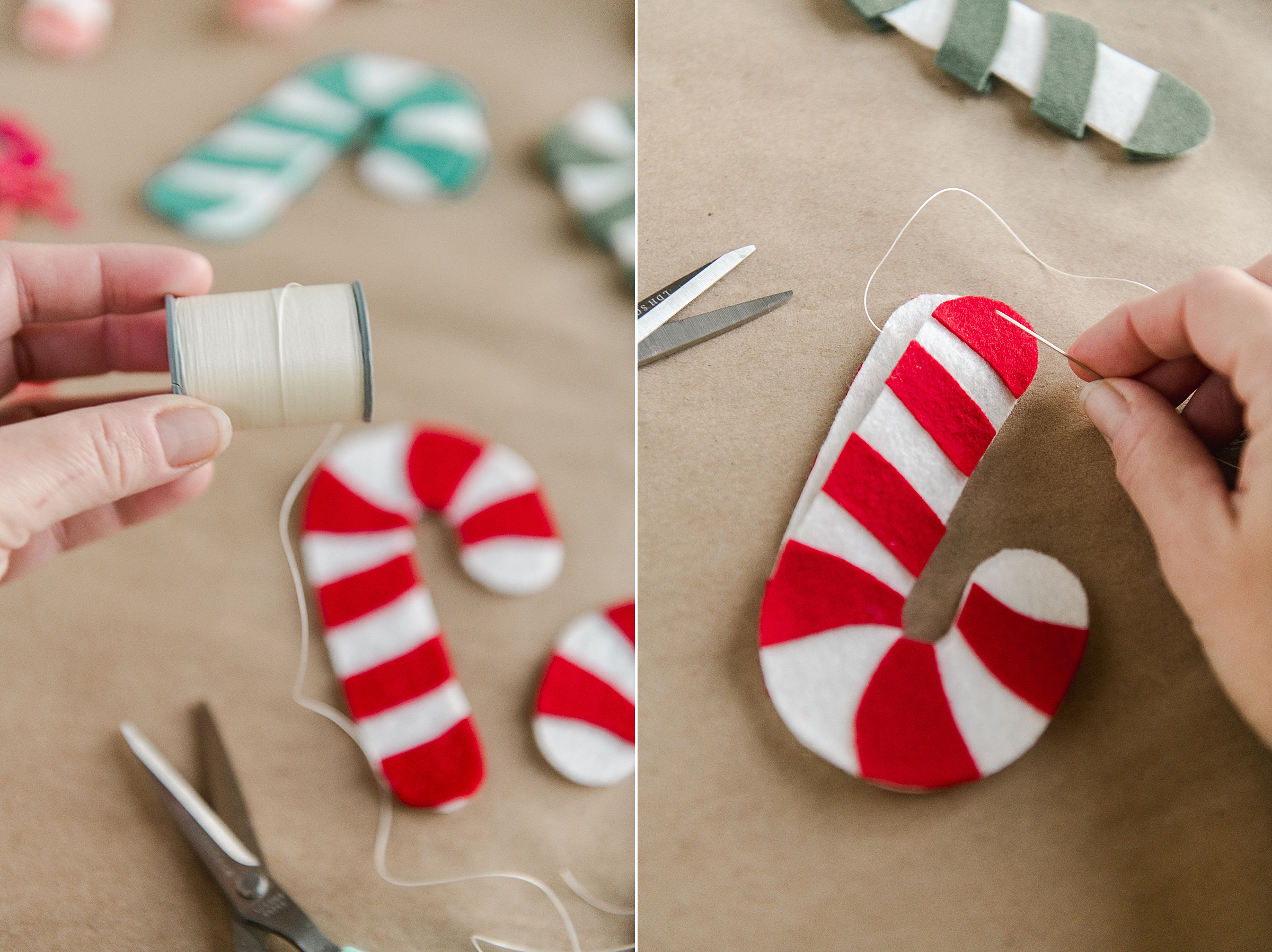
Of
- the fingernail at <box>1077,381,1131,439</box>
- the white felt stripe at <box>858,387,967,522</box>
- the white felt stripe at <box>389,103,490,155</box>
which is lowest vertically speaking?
the white felt stripe at <box>389,103,490,155</box>

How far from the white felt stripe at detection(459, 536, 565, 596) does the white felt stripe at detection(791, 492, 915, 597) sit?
1.48 ft

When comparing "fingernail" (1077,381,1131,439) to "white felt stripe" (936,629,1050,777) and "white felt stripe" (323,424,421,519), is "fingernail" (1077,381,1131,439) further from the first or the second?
"white felt stripe" (323,424,421,519)

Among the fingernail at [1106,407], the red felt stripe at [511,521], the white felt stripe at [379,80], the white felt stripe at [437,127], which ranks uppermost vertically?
the fingernail at [1106,407]

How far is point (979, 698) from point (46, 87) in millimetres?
1690

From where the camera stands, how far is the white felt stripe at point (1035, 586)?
84 centimetres

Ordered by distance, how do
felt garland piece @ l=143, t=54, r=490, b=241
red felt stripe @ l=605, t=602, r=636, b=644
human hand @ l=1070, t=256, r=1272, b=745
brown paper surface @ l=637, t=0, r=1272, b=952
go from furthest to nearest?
felt garland piece @ l=143, t=54, r=490, b=241 < red felt stripe @ l=605, t=602, r=636, b=644 < brown paper surface @ l=637, t=0, r=1272, b=952 < human hand @ l=1070, t=256, r=1272, b=745

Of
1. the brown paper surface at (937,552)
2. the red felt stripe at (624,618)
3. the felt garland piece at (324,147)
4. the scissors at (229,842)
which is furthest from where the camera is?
the felt garland piece at (324,147)

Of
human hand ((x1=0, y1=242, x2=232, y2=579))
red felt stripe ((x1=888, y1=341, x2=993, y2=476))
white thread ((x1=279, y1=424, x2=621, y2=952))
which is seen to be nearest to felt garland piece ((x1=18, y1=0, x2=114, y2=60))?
human hand ((x1=0, y1=242, x2=232, y2=579))

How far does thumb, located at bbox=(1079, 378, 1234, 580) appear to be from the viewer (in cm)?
74

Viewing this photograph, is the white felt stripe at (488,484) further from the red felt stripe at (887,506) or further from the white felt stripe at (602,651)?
the red felt stripe at (887,506)

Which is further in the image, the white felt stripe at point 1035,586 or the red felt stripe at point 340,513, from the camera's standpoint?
the red felt stripe at point 340,513

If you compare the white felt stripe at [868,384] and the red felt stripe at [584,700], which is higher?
the white felt stripe at [868,384]

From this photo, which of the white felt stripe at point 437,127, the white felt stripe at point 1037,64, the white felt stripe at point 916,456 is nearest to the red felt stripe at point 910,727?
the white felt stripe at point 916,456

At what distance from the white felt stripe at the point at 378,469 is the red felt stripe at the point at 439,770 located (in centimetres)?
29
